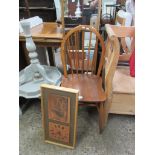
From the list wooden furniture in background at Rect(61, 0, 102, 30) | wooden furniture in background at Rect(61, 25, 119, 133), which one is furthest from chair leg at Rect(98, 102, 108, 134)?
wooden furniture in background at Rect(61, 0, 102, 30)

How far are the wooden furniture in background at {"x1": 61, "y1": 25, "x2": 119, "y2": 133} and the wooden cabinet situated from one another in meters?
0.57

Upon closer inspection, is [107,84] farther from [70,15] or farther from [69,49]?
[70,15]

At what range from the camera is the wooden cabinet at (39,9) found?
1876 millimetres

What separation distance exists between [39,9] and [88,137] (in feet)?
4.67

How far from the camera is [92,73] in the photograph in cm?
162

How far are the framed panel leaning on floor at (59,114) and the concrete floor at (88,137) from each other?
0.25ft

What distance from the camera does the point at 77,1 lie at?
56.8 inches

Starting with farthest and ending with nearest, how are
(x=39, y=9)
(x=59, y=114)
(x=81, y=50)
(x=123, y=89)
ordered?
(x=39, y=9)
(x=81, y=50)
(x=123, y=89)
(x=59, y=114)

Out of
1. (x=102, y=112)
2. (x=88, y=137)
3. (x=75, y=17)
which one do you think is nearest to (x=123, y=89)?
(x=102, y=112)

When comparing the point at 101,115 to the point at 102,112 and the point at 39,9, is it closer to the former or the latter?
the point at 102,112

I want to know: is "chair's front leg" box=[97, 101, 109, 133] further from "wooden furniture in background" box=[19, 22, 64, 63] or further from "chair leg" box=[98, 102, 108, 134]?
"wooden furniture in background" box=[19, 22, 64, 63]

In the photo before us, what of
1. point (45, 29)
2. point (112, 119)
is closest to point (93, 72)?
point (112, 119)

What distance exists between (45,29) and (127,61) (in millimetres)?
828

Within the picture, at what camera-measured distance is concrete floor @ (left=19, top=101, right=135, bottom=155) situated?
1.39 m
